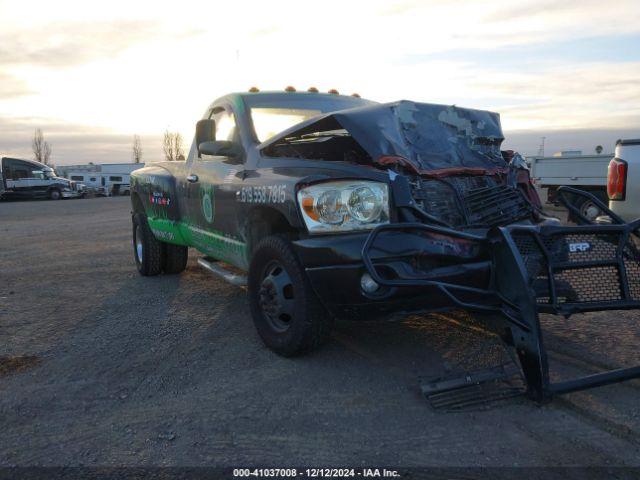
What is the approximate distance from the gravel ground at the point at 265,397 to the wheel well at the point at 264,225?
2.61 ft

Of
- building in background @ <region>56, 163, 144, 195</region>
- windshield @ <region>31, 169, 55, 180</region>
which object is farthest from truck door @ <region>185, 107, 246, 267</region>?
building in background @ <region>56, 163, 144, 195</region>

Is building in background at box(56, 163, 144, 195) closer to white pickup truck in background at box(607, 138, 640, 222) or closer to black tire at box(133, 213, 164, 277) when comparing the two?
black tire at box(133, 213, 164, 277)

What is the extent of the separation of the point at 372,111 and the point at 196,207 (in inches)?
92.5

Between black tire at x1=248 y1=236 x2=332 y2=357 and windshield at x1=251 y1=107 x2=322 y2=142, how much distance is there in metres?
1.25

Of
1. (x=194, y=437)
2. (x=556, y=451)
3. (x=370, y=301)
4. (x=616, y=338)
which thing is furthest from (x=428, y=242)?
(x=616, y=338)

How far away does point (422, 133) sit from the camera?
386 centimetres

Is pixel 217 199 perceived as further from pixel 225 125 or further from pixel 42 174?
pixel 42 174

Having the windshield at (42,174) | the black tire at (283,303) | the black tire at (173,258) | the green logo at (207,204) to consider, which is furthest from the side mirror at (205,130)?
the windshield at (42,174)

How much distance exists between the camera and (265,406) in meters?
3.13

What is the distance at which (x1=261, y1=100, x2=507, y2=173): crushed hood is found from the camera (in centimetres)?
359

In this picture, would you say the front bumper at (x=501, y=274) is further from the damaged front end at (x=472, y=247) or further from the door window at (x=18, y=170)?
the door window at (x=18, y=170)

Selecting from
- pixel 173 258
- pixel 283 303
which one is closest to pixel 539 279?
pixel 283 303

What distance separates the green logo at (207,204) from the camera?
501 centimetres

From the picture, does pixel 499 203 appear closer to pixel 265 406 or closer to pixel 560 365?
pixel 560 365
